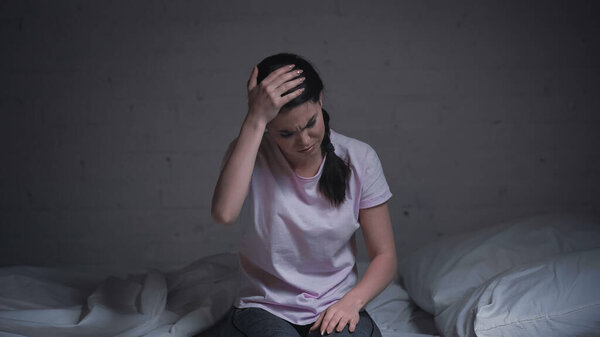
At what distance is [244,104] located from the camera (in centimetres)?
264

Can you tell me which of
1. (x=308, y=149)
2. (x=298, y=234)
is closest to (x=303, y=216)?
(x=298, y=234)

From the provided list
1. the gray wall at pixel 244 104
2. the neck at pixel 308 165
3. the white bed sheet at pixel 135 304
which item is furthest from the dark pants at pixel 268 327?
the gray wall at pixel 244 104

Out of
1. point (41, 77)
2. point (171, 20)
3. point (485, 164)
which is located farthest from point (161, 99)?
point (485, 164)

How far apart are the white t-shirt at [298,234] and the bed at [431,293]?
0.95 feet

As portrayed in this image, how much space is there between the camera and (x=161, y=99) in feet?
8.70

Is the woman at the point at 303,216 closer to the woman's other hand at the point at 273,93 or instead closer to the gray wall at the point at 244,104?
the woman's other hand at the point at 273,93

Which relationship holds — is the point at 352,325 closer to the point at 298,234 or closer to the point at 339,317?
the point at 339,317

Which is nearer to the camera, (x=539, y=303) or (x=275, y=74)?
(x=275, y=74)

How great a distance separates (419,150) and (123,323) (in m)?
1.48

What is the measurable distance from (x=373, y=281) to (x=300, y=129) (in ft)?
1.45

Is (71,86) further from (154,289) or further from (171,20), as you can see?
(154,289)

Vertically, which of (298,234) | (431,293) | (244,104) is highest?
(244,104)

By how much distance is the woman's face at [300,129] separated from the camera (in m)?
1.42

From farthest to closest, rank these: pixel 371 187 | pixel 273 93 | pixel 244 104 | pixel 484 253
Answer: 1. pixel 244 104
2. pixel 484 253
3. pixel 371 187
4. pixel 273 93
